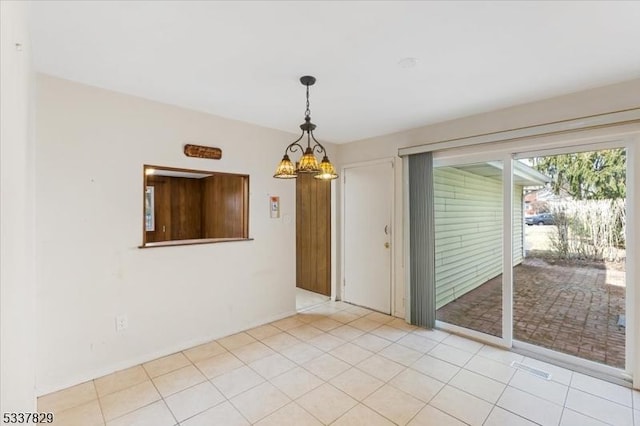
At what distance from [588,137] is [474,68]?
1253 mm

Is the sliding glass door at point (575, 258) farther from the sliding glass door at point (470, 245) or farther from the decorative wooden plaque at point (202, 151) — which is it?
the decorative wooden plaque at point (202, 151)

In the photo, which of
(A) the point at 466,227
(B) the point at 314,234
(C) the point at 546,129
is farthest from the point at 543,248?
(B) the point at 314,234

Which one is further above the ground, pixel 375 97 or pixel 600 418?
pixel 375 97

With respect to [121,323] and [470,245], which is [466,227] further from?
[121,323]

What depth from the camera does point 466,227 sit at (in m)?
3.74

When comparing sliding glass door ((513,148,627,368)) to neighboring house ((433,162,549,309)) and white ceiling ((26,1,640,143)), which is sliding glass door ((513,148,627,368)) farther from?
white ceiling ((26,1,640,143))

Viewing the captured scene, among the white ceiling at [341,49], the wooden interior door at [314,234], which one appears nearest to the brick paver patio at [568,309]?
the white ceiling at [341,49]

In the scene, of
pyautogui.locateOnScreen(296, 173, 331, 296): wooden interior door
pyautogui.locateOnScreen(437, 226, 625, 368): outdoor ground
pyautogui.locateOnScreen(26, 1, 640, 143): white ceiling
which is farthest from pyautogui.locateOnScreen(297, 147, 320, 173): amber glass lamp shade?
pyautogui.locateOnScreen(296, 173, 331, 296): wooden interior door

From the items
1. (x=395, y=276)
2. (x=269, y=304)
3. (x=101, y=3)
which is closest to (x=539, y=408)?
(x=395, y=276)

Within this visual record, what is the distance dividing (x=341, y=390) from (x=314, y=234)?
9.43ft

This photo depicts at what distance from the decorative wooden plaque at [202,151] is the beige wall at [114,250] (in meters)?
0.05

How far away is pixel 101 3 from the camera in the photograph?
59.8 inches

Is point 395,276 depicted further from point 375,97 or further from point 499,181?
point 375,97

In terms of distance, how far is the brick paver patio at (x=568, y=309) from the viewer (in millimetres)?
2568
